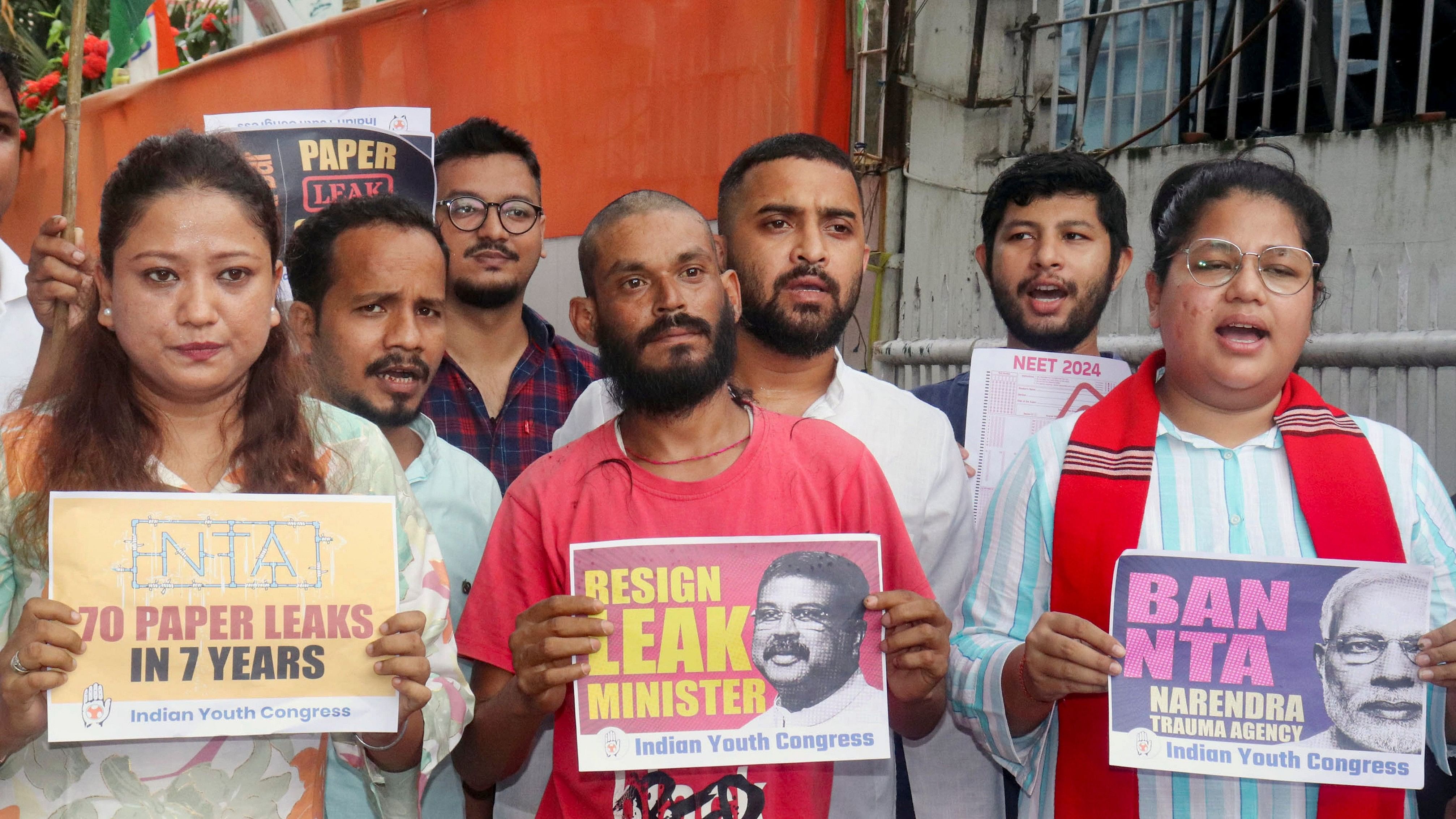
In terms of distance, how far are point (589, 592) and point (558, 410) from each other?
1.67 meters

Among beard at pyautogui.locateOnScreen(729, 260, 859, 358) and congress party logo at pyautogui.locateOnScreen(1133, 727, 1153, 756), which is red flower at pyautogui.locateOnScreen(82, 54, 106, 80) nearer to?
beard at pyautogui.locateOnScreen(729, 260, 859, 358)

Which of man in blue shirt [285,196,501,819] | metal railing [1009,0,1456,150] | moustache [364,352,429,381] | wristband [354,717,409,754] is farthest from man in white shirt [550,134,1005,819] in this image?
metal railing [1009,0,1456,150]

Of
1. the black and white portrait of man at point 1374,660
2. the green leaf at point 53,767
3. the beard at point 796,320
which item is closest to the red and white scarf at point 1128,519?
the black and white portrait of man at point 1374,660

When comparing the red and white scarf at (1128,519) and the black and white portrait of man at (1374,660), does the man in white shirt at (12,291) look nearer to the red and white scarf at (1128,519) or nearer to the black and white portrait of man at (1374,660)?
the red and white scarf at (1128,519)

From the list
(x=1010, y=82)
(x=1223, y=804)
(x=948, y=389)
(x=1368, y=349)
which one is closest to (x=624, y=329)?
(x=948, y=389)

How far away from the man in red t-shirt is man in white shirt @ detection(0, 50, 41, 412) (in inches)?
71.4

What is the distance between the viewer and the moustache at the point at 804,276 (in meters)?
3.23

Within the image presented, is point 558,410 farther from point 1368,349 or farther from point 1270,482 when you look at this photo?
point 1368,349

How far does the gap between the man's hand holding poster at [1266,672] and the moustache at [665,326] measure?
38.9 inches

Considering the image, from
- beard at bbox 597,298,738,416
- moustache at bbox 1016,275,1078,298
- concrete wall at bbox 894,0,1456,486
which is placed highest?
concrete wall at bbox 894,0,1456,486

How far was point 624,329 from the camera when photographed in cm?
267

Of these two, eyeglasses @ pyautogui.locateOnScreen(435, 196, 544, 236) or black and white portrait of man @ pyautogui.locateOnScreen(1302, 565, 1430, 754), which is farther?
eyeglasses @ pyautogui.locateOnScreen(435, 196, 544, 236)

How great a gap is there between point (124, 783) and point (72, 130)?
1.33 m

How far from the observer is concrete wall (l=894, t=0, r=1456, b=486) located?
5074 millimetres
